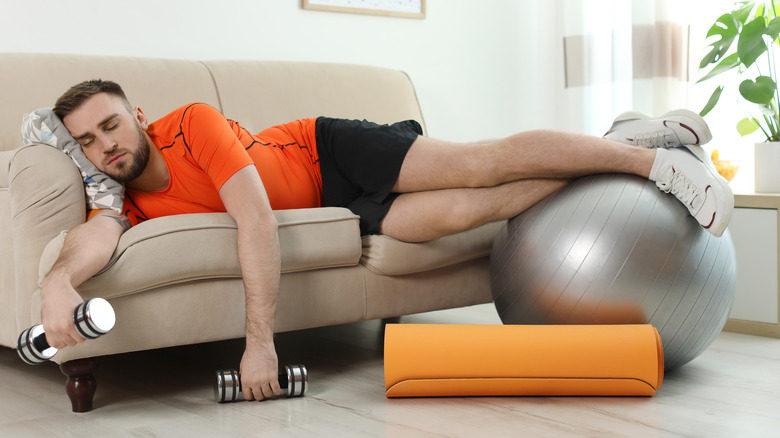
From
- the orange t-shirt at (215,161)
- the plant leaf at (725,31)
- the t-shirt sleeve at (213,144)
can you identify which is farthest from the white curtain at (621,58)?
the t-shirt sleeve at (213,144)

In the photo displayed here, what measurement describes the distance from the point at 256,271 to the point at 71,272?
0.41 m

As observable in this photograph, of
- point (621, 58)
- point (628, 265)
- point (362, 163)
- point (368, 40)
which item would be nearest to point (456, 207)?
point (362, 163)

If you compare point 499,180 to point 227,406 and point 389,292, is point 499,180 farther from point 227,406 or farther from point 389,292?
point 227,406

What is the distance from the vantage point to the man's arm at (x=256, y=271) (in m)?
1.85

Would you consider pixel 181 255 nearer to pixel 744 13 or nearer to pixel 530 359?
pixel 530 359

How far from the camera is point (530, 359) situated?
1.78m

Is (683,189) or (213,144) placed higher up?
(213,144)

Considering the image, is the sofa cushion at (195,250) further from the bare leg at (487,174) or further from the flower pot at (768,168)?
the flower pot at (768,168)

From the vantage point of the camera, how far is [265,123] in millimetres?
2859

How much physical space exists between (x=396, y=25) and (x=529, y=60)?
2.84 ft

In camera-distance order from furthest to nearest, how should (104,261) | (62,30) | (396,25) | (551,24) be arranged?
(551,24), (396,25), (62,30), (104,261)

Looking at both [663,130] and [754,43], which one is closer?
[663,130]

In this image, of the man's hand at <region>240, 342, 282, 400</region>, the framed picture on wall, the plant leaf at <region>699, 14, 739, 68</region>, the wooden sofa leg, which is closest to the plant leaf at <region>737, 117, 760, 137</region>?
the plant leaf at <region>699, 14, 739, 68</region>

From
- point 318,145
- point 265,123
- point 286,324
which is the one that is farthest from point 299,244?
point 265,123
